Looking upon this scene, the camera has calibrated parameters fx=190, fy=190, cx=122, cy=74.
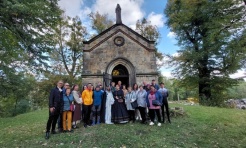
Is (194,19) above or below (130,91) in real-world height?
above

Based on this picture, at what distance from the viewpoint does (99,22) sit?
2873 centimetres

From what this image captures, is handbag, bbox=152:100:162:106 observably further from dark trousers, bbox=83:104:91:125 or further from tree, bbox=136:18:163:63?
tree, bbox=136:18:163:63

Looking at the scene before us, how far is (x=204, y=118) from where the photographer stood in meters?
9.45

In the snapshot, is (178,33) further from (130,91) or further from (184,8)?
(130,91)

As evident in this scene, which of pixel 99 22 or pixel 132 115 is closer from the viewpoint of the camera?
pixel 132 115

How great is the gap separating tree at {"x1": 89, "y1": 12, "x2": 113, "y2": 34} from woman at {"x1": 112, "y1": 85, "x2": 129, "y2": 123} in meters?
21.7

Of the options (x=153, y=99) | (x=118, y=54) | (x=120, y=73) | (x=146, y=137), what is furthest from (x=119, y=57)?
(x=146, y=137)

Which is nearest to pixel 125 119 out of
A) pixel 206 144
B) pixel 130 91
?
pixel 130 91

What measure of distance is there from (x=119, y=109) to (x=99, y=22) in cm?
2284

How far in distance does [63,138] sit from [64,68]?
2251cm

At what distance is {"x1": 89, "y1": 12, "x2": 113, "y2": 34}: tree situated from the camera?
1129 inches

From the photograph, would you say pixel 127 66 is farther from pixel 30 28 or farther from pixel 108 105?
pixel 30 28

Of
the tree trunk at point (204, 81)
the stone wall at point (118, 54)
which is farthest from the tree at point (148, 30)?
the stone wall at point (118, 54)

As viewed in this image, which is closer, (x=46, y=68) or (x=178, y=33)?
(x=46, y=68)
